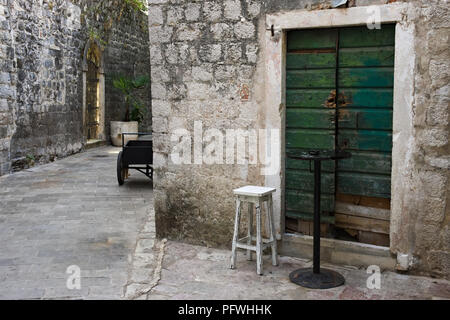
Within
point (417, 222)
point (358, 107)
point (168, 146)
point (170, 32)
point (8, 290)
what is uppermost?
point (170, 32)

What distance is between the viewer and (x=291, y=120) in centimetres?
475

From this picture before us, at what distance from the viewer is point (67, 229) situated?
234 inches

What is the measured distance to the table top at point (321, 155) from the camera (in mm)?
4008

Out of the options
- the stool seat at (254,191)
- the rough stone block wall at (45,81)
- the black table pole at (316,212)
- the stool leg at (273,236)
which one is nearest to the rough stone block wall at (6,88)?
the rough stone block wall at (45,81)

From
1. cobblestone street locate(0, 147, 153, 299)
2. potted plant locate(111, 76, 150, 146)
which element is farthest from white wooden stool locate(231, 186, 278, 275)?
potted plant locate(111, 76, 150, 146)

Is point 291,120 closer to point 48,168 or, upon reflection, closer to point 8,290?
point 8,290

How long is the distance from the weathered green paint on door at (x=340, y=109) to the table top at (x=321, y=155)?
32 cm

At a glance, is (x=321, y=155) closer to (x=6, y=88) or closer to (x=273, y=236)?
(x=273, y=236)

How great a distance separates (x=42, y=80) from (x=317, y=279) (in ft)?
27.7

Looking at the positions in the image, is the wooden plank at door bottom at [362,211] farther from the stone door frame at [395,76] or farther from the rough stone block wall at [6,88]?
the rough stone block wall at [6,88]

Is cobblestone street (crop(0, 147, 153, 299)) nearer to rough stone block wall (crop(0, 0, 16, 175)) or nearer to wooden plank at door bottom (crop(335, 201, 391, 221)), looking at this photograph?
rough stone block wall (crop(0, 0, 16, 175))

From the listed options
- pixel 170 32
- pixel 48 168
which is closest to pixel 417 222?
pixel 170 32

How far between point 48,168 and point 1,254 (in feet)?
18.4

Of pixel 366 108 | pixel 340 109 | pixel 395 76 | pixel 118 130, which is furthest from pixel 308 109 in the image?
pixel 118 130
